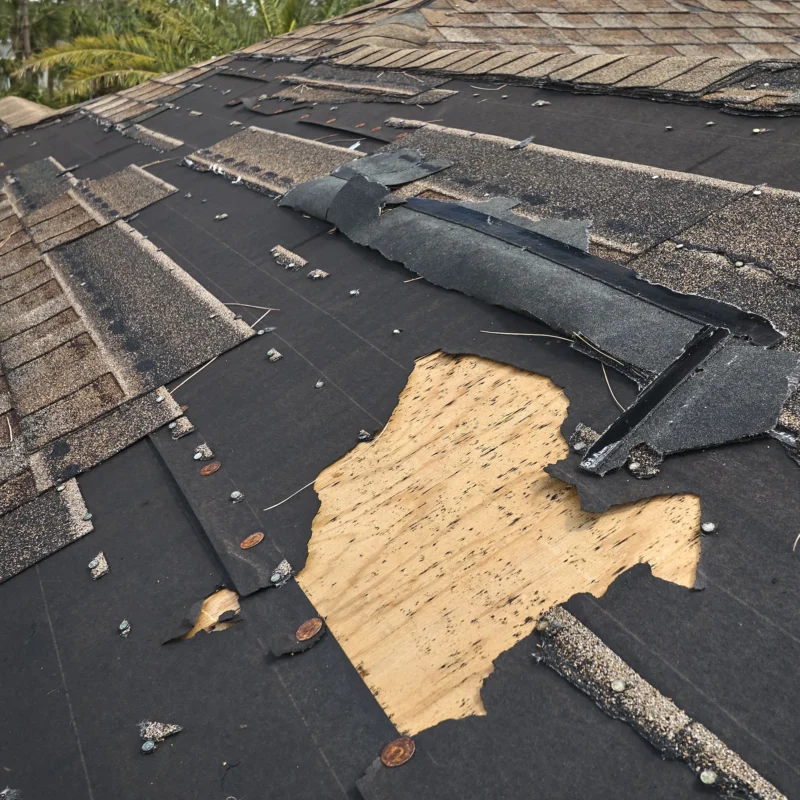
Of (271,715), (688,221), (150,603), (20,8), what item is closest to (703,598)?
(271,715)

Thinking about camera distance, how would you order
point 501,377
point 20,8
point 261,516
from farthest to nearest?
point 20,8, point 501,377, point 261,516

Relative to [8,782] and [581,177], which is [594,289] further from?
[8,782]

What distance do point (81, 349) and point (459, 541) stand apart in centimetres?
338

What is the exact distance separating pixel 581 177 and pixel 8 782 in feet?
15.0

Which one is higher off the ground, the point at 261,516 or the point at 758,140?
the point at 758,140

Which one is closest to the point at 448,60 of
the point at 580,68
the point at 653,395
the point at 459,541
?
the point at 580,68

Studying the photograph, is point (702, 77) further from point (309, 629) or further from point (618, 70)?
point (309, 629)

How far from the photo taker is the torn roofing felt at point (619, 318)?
2744 mm

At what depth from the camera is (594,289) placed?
11.9 feet

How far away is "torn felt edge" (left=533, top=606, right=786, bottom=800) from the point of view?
1.79 m

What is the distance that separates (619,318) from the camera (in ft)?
11.2

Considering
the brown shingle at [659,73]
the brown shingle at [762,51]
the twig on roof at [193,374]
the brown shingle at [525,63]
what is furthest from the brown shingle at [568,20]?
the twig on roof at [193,374]

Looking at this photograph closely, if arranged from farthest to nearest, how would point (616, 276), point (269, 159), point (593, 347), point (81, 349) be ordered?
point (269, 159)
point (81, 349)
point (616, 276)
point (593, 347)

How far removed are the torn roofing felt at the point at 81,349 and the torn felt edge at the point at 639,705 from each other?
2.32 metres
